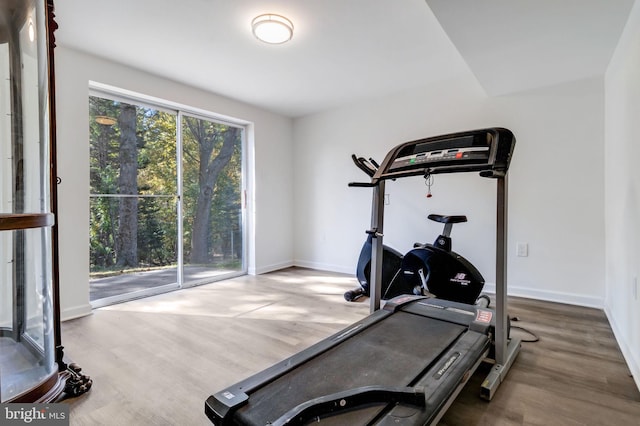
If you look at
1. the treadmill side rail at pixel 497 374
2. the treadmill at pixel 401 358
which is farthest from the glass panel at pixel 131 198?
the treadmill side rail at pixel 497 374

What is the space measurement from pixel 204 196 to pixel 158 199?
59 cm

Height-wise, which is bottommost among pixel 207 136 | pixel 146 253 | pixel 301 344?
pixel 301 344

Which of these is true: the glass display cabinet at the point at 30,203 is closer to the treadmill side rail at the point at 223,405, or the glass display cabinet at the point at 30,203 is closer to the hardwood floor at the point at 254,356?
the hardwood floor at the point at 254,356

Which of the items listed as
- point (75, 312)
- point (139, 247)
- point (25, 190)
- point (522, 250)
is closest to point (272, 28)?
point (25, 190)

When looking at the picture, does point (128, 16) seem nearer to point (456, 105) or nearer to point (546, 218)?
point (456, 105)

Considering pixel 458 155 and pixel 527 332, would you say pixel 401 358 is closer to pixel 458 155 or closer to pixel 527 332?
pixel 458 155

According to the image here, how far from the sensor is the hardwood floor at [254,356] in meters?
1.53

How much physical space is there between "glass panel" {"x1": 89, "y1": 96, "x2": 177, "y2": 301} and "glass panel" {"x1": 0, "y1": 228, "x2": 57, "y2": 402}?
5.19 ft

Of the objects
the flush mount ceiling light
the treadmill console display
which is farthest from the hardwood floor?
the flush mount ceiling light

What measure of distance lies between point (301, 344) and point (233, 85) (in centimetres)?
298

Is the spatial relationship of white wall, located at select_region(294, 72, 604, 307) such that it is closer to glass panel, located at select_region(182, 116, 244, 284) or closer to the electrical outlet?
the electrical outlet

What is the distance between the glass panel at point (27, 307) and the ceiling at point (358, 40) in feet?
5.53

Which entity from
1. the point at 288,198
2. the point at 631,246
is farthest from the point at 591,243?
the point at 288,198

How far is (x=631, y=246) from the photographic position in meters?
2.02
